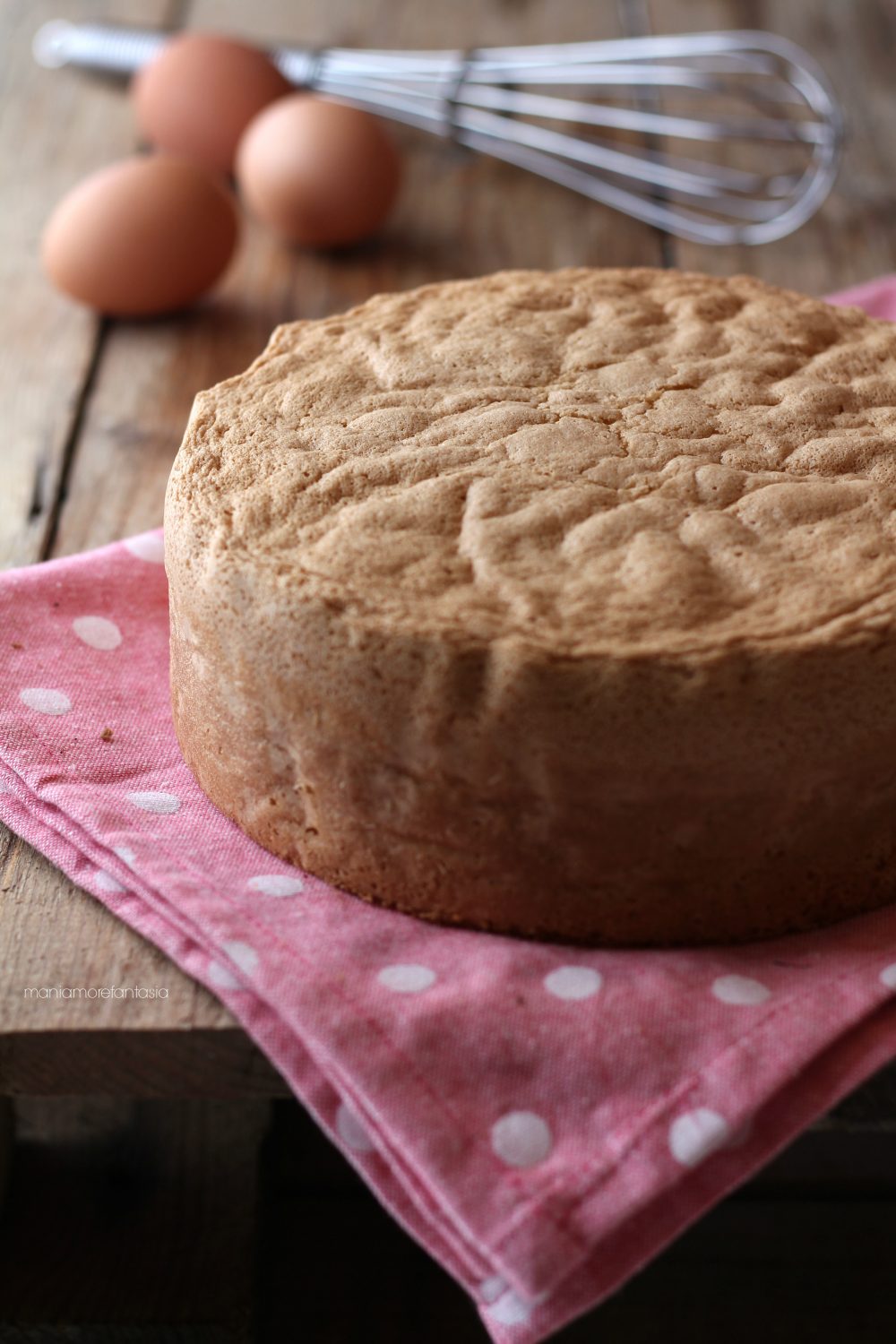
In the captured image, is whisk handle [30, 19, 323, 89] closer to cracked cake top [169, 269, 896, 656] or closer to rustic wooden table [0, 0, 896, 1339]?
rustic wooden table [0, 0, 896, 1339]

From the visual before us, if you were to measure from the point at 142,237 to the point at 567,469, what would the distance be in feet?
2.89

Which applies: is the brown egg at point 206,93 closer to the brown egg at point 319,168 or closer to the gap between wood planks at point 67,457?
the brown egg at point 319,168

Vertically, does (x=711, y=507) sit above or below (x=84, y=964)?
above

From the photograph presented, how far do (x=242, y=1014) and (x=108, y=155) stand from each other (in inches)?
59.9

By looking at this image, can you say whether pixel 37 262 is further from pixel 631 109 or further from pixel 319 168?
pixel 631 109

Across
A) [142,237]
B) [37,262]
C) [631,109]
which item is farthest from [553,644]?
[631,109]

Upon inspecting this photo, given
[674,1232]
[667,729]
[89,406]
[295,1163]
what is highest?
[667,729]

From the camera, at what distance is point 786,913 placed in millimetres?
897

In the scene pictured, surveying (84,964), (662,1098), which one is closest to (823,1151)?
(662,1098)

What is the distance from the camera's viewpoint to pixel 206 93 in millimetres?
1918

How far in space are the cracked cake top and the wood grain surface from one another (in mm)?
251

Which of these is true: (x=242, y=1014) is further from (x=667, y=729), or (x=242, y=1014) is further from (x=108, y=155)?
Answer: (x=108, y=155)

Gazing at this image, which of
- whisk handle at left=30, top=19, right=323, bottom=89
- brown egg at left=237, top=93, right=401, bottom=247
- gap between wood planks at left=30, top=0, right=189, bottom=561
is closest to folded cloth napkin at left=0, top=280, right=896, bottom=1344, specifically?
gap between wood planks at left=30, top=0, right=189, bottom=561

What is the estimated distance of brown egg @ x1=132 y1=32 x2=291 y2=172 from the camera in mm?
1921
